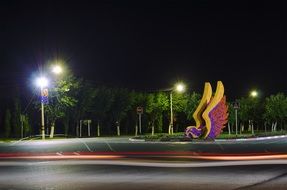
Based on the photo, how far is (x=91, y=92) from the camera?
75250mm

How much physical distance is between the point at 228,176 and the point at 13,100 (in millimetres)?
58152

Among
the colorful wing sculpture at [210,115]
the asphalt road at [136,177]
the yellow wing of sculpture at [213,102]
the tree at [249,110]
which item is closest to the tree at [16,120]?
the colorful wing sculpture at [210,115]

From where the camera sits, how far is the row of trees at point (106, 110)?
226 ft

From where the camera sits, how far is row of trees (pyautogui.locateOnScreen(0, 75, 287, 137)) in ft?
226

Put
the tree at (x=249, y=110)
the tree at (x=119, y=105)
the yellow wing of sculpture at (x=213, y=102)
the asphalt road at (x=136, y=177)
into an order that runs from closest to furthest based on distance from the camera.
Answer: the asphalt road at (x=136, y=177), the yellow wing of sculpture at (x=213, y=102), the tree at (x=119, y=105), the tree at (x=249, y=110)

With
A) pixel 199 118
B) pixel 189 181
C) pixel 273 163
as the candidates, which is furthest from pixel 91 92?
pixel 189 181

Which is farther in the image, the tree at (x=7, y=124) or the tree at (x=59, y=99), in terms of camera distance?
the tree at (x=7, y=124)

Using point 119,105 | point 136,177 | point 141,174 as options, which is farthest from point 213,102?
point 119,105

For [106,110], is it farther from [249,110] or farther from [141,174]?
[141,174]

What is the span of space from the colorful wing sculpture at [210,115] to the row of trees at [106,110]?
2033cm

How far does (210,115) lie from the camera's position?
48.7 metres

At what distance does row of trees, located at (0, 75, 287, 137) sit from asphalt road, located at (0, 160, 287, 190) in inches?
1619

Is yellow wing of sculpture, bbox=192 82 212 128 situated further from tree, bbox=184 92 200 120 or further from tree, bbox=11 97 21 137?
tree, bbox=184 92 200 120

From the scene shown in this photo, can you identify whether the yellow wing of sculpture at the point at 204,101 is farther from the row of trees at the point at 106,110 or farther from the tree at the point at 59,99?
the tree at the point at 59,99
